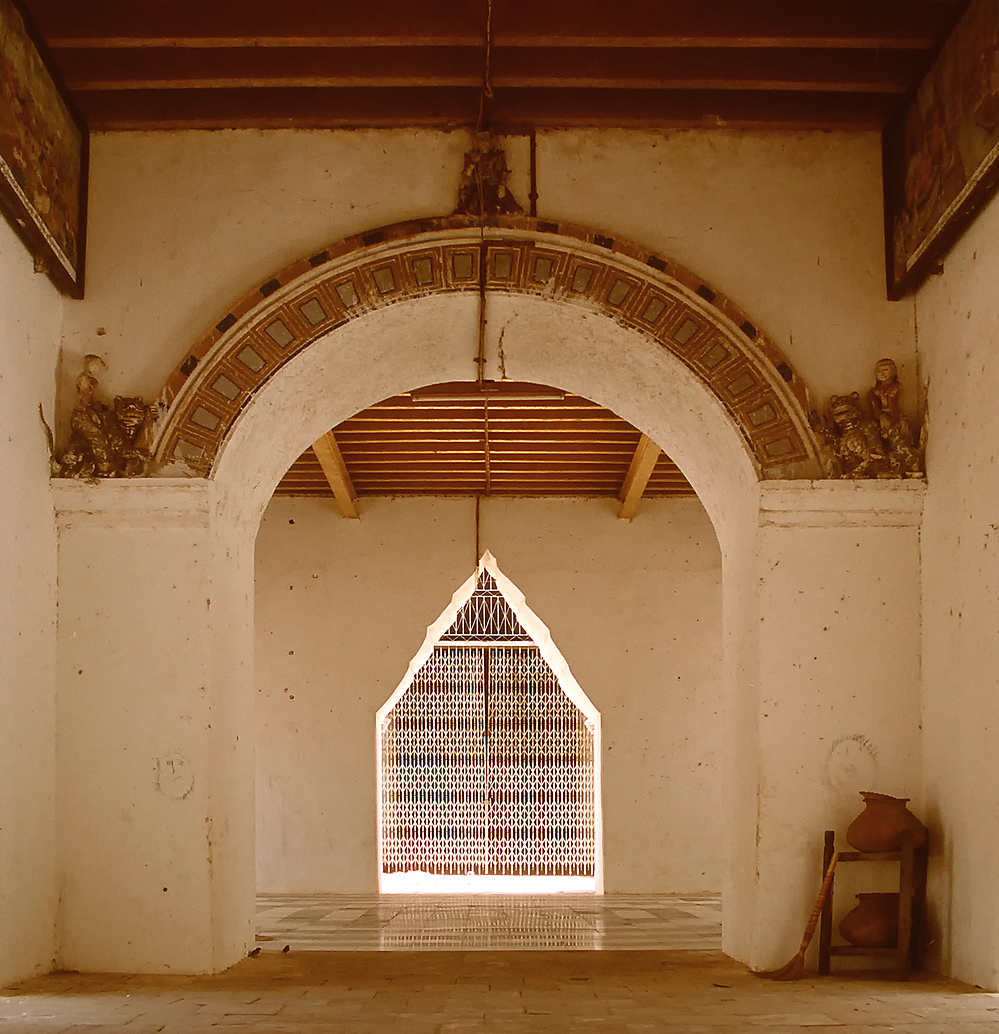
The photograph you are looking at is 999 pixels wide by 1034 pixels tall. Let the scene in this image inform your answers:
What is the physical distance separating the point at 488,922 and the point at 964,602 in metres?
5.09

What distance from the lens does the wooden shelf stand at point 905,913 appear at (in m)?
6.32

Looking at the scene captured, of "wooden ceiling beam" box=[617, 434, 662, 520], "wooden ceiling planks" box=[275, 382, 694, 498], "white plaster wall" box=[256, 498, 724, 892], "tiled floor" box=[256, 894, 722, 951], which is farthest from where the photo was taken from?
"white plaster wall" box=[256, 498, 724, 892]

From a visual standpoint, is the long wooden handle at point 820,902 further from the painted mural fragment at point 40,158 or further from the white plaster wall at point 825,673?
the painted mural fragment at point 40,158

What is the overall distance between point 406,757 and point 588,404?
5.96m

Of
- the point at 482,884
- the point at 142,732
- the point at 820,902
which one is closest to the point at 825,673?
the point at 820,902

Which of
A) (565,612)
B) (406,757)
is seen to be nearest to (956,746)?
(565,612)

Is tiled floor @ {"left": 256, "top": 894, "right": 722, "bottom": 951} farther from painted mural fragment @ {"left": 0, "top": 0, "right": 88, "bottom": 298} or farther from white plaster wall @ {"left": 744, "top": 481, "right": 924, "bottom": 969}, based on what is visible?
painted mural fragment @ {"left": 0, "top": 0, "right": 88, "bottom": 298}

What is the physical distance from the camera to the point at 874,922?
6477mm

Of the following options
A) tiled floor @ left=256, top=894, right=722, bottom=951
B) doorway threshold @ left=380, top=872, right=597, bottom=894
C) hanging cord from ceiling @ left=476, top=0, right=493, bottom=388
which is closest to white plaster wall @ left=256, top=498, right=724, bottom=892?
doorway threshold @ left=380, top=872, right=597, bottom=894

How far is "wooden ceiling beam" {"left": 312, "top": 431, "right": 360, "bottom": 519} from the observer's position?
12.0 metres

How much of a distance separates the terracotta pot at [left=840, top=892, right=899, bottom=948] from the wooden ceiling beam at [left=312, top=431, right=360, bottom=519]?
629 cm

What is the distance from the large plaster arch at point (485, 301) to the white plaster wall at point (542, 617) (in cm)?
710

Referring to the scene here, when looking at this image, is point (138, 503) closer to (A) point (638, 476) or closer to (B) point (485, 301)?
(B) point (485, 301)

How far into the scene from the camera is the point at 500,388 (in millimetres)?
10969
